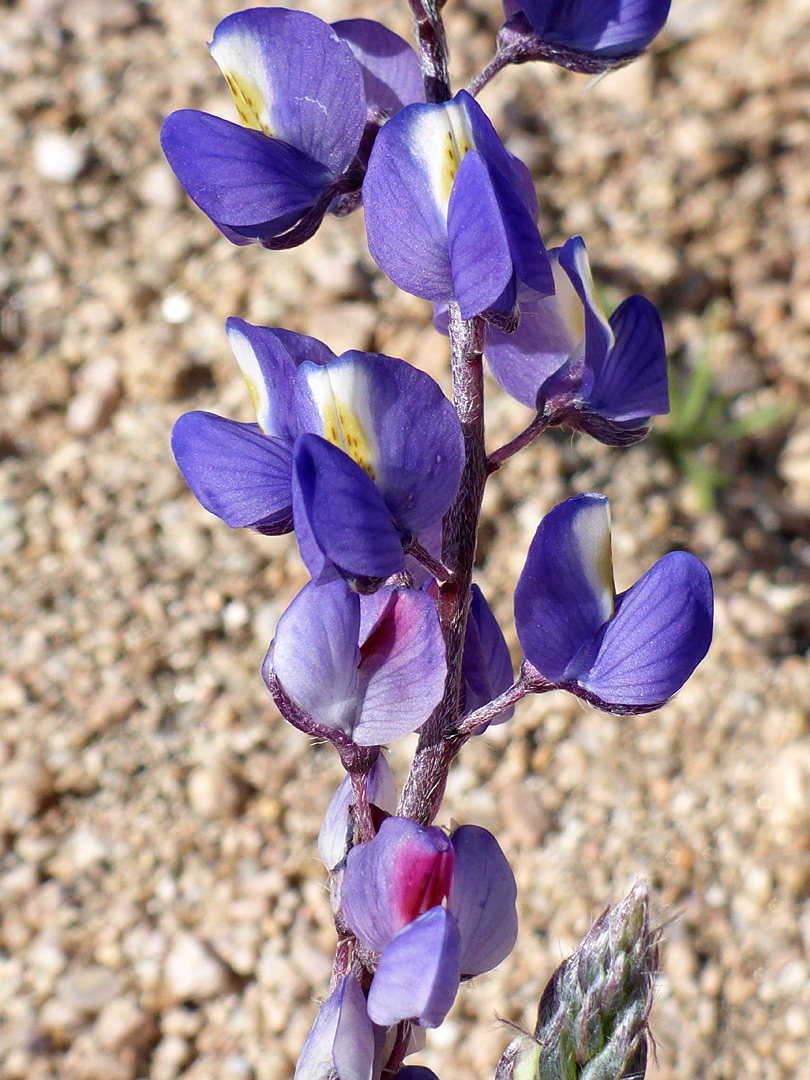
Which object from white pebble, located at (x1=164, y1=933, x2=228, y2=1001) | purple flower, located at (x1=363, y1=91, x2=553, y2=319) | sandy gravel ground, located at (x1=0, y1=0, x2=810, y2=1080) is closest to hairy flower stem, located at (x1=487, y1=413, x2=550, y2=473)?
purple flower, located at (x1=363, y1=91, x2=553, y2=319)

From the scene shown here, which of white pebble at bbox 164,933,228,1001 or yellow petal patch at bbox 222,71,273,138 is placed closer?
yellow petal patch at bbox 222,71,273,138

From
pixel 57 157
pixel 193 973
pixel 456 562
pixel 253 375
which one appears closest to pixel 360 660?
pixel 456 562

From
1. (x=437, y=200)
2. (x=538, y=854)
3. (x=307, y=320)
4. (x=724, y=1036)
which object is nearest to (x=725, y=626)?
(x=538, y=854)

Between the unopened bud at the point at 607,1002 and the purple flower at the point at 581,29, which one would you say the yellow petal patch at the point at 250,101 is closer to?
the purple flower at the point at 581,29

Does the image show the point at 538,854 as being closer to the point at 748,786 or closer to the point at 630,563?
the point at 748,786

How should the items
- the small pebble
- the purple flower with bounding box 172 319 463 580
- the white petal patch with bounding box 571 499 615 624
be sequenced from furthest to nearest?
the small pebble
the white petal patch with bounding box 571 499 615 624
the purple flower with bounding box 172 319 463 580

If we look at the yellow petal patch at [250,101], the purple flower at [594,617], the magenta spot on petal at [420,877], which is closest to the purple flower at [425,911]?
the magenta spot on petal at [420,877]

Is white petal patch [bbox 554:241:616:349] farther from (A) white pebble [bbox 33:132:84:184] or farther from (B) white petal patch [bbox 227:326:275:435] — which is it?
(A) white pebble [bbox 33:132:84:184]
